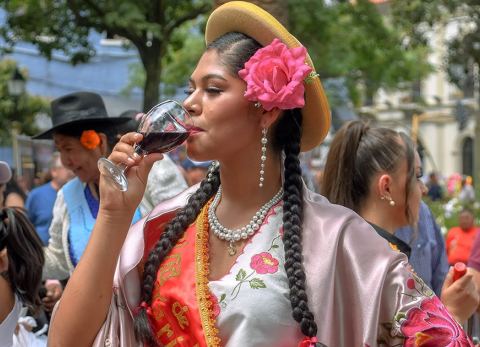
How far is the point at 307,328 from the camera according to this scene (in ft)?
8.29

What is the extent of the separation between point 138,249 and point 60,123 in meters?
2.65

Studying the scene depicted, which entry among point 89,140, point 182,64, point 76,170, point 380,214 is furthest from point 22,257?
point 182,64

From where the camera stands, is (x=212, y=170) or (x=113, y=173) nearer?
(x=113, y=173)

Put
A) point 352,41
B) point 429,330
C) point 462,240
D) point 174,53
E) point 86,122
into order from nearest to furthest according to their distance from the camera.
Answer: point 429,330, point 86,122, point 462,240, point 352,41, point 174,53

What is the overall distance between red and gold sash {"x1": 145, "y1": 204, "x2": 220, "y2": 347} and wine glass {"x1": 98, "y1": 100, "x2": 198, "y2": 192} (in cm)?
35

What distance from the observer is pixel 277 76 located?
2.72 meters

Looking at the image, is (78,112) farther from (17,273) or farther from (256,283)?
(256,283)

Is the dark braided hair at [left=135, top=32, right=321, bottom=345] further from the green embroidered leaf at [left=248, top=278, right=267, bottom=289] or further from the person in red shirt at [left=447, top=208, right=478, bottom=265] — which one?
the person in red shirt at [left=447, top=208, right=478, bottom=265]

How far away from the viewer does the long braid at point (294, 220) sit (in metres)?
2.54

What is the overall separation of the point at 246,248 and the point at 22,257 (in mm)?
2240

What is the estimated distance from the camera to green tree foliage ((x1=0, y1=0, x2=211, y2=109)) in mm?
15164

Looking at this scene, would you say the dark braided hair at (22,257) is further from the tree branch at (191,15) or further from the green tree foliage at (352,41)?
the green tree foliage at (352,41)

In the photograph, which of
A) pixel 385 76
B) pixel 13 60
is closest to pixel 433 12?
pixel 385 76

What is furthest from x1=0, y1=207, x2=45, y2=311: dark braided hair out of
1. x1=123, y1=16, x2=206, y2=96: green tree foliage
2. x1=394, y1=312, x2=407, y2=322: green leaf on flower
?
x1=123, y1=16, x2=206, y2=96: green tree foliage
